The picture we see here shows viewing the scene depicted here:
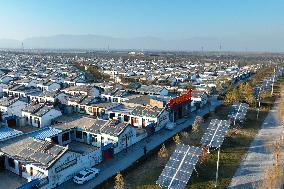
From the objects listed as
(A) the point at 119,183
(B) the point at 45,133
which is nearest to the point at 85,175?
(A) the point at 119,183

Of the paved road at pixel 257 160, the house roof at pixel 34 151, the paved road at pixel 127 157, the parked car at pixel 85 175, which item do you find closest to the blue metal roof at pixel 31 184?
the house roof at pixel 34 151

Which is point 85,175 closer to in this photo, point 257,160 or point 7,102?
point 257,160

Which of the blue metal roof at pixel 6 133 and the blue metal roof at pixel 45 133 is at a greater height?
the blue metal roof at pixel 6 133

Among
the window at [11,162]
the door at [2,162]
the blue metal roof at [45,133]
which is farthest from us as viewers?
the blue metal roof at [45,133]

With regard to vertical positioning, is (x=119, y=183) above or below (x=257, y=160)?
above

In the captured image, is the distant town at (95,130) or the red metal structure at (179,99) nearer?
the distant town at (95,130)

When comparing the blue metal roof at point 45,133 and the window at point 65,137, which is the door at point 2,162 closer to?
the blue metal roof at point 45,133

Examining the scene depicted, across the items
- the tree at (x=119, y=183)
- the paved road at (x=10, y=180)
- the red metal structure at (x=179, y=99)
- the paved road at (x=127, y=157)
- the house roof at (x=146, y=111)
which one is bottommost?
the paved road at (x=10, y=180)

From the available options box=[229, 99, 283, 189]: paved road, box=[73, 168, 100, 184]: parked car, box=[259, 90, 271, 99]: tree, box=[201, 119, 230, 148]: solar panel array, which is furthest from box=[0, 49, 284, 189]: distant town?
box=[229, 99, 283, 189]: paved road

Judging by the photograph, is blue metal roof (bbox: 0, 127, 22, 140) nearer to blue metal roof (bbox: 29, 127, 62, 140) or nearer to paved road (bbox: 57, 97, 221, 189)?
blue metal roof (bbox: 29, 127, 62, 140)
